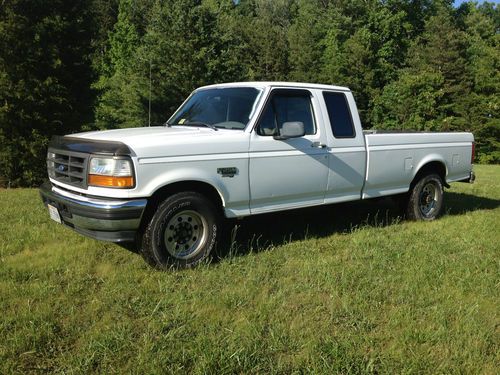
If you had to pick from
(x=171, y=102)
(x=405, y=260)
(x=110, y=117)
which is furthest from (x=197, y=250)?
(x=110, y=117)

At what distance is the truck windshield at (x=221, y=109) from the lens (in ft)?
17.9

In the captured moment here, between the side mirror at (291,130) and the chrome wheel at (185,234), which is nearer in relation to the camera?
the chrome wheel at (185,234)

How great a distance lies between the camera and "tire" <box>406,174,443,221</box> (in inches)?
285

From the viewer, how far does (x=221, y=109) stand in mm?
5715

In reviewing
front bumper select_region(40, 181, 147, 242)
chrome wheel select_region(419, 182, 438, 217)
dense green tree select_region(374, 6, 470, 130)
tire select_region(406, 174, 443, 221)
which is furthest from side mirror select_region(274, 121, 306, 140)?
dense green tree select_region(374, 6, 470, 130)

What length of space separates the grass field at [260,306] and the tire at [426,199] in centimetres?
106

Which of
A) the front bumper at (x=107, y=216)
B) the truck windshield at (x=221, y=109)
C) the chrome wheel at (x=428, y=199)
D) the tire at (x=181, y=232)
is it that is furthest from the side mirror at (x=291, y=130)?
the chrome wheel at (x=428, y=199)

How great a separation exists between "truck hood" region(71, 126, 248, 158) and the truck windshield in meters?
0.26

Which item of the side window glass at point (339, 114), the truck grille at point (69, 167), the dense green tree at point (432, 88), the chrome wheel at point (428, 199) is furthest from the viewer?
the dense green tree at point (432, 88)

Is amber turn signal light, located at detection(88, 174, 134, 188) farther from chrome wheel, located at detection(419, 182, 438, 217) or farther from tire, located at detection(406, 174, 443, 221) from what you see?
chrome wheel, located at detection(419, 182, 438, 217)

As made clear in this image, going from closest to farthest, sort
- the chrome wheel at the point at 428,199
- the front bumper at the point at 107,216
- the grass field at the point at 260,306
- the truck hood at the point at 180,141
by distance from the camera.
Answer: the grass field at the point at 260,306, the front bumper at the point at 107,216, the truck hood at the point at 180,141, the chrome wheel at the point at 428,199

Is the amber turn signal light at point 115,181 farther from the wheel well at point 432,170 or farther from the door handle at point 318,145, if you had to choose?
the wheel well at point 432,170

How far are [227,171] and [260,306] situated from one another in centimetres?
159

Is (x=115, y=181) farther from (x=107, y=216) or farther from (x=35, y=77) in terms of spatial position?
(x=35, y=77)
